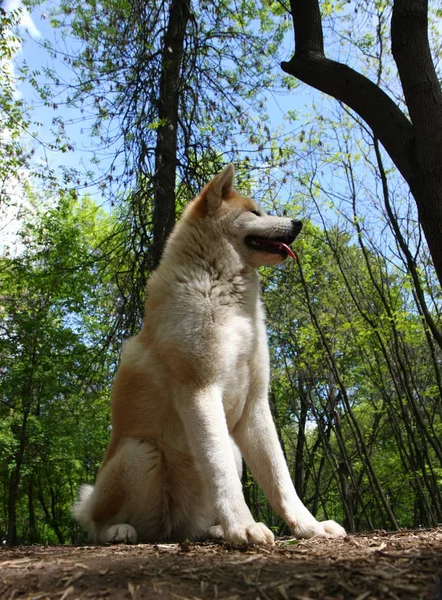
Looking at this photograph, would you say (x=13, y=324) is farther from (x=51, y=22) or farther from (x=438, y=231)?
(x=438, y=231)

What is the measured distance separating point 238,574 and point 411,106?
3.01 m

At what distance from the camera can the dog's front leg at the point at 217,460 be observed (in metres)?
2.55

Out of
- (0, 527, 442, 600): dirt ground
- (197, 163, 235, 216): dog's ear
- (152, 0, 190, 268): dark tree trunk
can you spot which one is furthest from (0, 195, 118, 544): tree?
(0, 527, 442, 600): dirt ground

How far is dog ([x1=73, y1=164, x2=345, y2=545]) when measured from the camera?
2961 millimetres

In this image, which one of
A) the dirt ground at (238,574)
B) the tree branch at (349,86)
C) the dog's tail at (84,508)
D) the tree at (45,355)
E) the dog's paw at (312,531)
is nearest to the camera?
the dirt ground at (238,574)

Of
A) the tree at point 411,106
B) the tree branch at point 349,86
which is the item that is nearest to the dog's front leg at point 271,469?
the tree at point 411,106

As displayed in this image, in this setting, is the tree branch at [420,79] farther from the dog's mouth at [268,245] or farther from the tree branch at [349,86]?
the dog's mouth at [268,245]

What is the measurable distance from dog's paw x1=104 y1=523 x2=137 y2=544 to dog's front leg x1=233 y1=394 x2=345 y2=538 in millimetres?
900

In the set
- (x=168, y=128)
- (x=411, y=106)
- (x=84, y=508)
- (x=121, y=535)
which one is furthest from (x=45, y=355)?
(x=411, y=106)

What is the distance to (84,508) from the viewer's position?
3488mm

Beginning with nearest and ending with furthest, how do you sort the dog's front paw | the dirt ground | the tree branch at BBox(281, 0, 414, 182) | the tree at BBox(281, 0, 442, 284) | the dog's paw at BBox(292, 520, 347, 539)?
the dirt ground, the dog's front paw, the dog's paw at BBox(292, 520, 347, 539), the tree at BBox(281, 0, 442, 284), the tree branch at BBox(281, 0, 414, 182)

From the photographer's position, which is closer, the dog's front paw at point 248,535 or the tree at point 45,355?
the dog's front paw at point 248,535

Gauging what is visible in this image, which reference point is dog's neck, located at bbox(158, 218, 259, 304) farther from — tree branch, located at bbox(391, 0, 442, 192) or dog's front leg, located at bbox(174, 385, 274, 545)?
tree branch, located at bbox(391, 0, 442, 192)

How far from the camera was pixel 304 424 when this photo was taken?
1969cm
